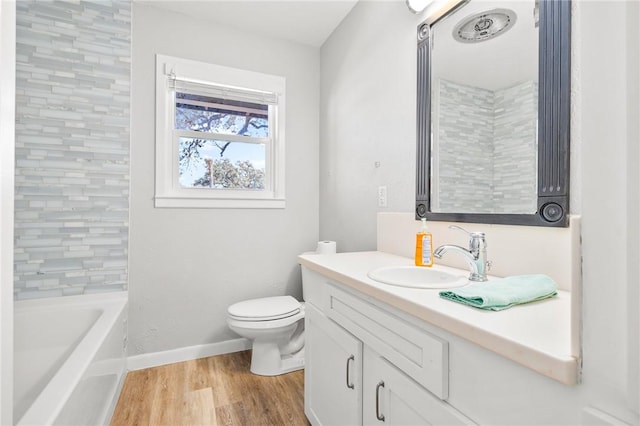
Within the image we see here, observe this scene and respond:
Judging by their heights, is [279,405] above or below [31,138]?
below

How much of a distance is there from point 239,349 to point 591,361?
7.52ft

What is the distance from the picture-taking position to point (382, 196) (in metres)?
1.84

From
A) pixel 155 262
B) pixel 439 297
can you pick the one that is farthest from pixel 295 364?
pixel 439 297

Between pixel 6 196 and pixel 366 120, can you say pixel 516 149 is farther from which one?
pixel 6 196

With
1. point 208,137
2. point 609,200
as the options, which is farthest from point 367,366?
point 208,137

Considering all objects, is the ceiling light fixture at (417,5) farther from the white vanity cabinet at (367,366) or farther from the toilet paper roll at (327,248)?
the toilet paper roll at (327,248)

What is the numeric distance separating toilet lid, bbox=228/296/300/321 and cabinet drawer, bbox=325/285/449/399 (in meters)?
0.84

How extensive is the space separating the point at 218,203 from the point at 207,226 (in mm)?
184

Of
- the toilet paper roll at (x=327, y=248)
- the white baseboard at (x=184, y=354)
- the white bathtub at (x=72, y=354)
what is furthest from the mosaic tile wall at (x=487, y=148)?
the white baseboard at (x=184, y=354)

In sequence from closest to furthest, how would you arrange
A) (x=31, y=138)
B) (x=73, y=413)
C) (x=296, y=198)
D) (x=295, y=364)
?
(x=73, y=413)
(x=31, y=138)
(x=295, y=364)
(x=296, y=198)

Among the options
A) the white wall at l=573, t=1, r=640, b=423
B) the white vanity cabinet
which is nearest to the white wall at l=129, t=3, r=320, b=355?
the white vanity cabinet

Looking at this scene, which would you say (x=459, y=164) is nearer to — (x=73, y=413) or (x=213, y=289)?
(x=73, y=413)

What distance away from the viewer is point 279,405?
1.71m

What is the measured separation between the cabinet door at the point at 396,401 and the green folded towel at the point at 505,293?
24cm
